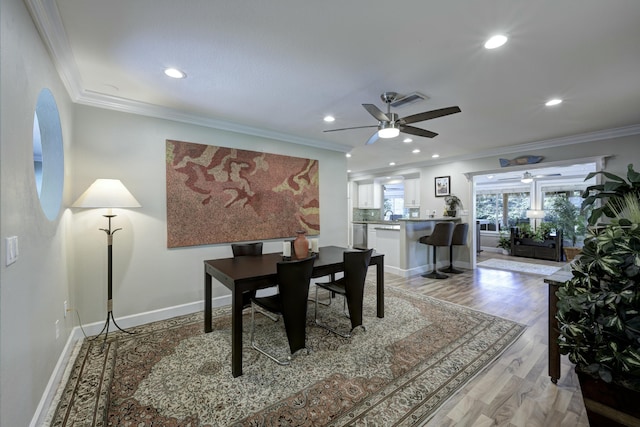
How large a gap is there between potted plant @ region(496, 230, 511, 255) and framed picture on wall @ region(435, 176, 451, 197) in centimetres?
334

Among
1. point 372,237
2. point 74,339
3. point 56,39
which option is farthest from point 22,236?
point 372,237

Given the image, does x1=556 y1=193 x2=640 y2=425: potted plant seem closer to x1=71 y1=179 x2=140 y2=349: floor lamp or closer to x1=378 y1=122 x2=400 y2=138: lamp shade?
x1=378 y1=122 x2=400 y2=138: lamp shade

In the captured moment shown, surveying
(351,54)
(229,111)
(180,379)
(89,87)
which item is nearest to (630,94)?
(351,54)

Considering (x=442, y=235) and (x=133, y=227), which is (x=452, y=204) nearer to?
(x=442, y=235)

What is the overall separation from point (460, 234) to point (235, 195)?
4.30m

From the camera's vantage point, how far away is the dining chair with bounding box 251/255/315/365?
2.18m

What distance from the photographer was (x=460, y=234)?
5387mm

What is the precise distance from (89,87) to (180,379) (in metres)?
2.77

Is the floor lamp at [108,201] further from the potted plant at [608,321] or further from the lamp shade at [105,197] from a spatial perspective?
the potted plant at [608,321]

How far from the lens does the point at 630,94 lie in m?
2.85

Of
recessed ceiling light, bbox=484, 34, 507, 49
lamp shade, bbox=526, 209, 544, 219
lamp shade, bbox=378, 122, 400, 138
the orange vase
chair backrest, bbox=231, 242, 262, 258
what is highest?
recessed ceiling light, bbox=484, 34, 507, 49

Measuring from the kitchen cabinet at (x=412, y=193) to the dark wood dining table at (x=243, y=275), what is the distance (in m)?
4.32

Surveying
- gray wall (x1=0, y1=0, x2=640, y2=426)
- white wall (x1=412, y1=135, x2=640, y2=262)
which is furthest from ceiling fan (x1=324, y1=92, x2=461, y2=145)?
white wall (x1=412, y1=135, x2=640, y2=262)

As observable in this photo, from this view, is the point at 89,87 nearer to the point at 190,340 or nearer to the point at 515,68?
the point at 190,340
